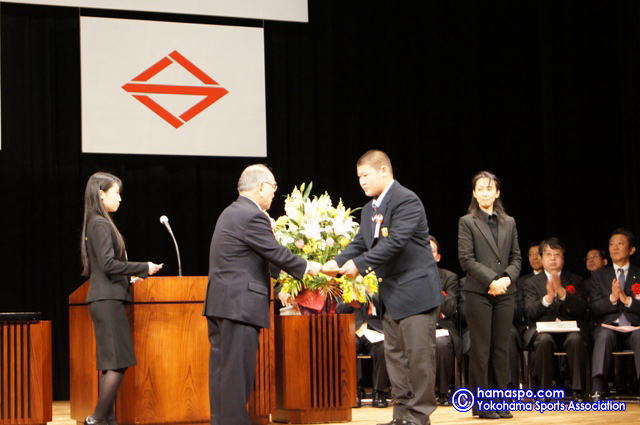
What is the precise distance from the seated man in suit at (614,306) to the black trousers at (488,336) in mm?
1479

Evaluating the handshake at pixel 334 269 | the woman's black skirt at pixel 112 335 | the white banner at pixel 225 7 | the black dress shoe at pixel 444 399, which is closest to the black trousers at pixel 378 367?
the black dress shoe at pixel 444 399

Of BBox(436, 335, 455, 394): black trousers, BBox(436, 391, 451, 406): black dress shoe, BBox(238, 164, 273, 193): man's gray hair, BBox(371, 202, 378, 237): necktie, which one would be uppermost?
BBox(238, 164, 273, 193): man's gray hair

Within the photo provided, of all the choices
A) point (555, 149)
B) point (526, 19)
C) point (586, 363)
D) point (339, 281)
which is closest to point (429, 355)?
point (339, 281)

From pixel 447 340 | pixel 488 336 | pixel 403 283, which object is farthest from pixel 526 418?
pixel 403 283

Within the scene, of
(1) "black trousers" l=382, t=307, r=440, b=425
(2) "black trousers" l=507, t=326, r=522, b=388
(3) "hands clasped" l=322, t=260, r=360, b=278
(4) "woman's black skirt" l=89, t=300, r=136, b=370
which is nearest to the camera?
(1) "black trousers" l=382, t=307, r=440, b=425

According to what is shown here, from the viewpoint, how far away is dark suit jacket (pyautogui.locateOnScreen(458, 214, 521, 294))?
5410mm

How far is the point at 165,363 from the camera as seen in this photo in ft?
16.5

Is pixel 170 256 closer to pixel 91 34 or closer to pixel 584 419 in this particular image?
pixel 91 34

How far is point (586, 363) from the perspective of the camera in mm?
6707

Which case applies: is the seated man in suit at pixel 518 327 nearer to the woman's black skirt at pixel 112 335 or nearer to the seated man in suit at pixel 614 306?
the seated man in suit at pixel 614 306

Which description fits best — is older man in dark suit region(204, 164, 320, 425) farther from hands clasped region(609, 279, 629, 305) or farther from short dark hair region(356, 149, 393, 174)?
hands clasped region(609, 279, 629, 305)

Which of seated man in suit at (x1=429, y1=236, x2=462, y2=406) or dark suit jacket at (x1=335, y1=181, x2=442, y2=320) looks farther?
seated man in suit at (x1=429, y1=236, x2=462, y2=406)

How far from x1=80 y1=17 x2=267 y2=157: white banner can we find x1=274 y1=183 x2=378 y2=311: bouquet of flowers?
2.60m

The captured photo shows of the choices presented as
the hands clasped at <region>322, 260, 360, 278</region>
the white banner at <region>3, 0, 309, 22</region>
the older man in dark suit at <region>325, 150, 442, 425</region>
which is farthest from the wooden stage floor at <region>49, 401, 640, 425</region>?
the white banner at <region>3, 0, 309, 22</region>
